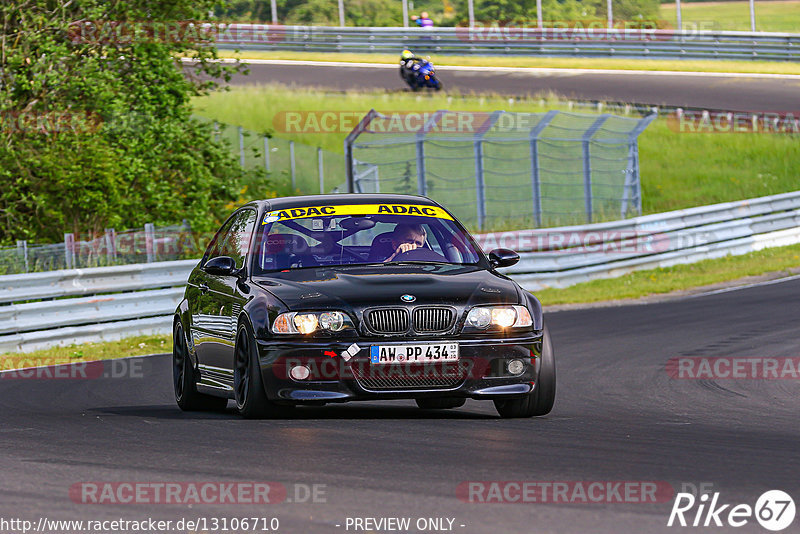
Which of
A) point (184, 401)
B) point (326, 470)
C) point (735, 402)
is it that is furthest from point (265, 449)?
point (735, 402)

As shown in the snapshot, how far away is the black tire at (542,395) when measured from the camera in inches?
346

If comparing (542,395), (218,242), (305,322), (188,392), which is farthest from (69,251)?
(542,395)

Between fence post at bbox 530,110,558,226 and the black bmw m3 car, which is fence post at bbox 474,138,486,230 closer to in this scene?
fence post at bbox 530,110,558,226

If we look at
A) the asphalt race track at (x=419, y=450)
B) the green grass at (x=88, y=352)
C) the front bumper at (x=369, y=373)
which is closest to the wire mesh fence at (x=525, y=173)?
the green grass at (x=88, y=352)

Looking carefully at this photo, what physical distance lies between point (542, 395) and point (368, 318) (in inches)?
49.6

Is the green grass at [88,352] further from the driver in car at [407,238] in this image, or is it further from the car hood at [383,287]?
the car hood at [383,287]

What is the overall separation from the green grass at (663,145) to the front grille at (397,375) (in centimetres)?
2366

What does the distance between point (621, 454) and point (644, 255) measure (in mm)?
17007

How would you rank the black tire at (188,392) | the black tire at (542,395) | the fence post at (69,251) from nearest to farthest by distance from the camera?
the black tire at (542,395) → the black tire at (188,392) → the fence post at (69,251)

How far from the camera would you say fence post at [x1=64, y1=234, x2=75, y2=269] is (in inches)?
715

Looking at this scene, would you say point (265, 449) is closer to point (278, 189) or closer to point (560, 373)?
point (560, 373)

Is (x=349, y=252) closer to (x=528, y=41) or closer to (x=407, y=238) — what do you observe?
(x=407, y=238)

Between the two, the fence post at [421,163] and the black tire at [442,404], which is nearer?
the black tire at [442,404]

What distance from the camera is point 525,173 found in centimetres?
2608
